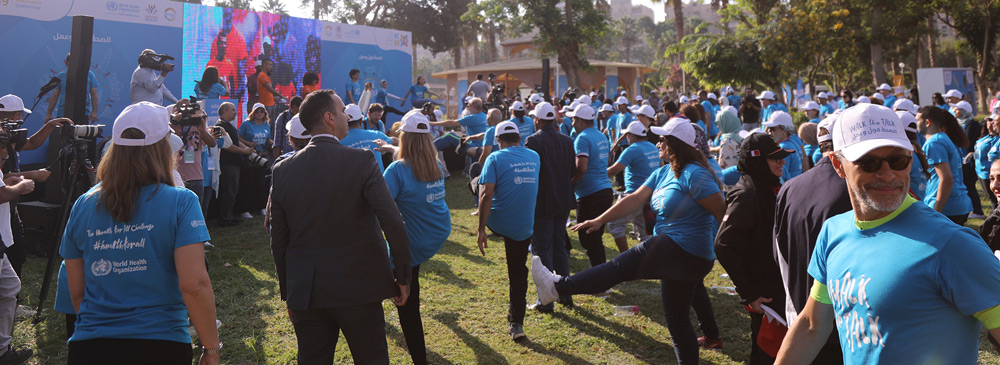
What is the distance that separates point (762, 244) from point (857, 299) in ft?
6.18

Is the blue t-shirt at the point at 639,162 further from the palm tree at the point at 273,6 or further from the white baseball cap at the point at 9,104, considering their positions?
the palm tree at the point at 273,6

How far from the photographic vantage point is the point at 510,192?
216 inches

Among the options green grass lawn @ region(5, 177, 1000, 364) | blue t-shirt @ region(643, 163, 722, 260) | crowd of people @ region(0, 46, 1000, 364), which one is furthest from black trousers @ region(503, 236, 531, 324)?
blue t-shirt @ region(643, 163, 722, 260)

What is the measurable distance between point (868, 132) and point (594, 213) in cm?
511

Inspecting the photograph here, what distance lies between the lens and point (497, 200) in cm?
555

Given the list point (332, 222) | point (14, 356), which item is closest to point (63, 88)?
point (14, 356)

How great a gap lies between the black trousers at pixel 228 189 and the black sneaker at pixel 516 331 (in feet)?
20.4

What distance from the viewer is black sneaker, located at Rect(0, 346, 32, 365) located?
4.80 metres

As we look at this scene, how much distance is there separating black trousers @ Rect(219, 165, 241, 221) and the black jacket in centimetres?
812

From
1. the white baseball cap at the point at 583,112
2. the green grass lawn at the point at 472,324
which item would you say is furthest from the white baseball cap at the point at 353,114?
the white baseball cap at the point at 583,112

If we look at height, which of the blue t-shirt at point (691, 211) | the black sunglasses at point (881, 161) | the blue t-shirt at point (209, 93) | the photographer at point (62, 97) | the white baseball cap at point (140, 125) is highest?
the blue t-shirt at point (209, 93)

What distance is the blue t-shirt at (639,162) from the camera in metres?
7.15

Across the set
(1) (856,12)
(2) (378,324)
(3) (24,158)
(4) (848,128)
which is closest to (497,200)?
(2) (378,324)

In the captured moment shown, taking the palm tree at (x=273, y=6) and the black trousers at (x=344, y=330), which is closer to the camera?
the black trousers at (x=344, y=330)
